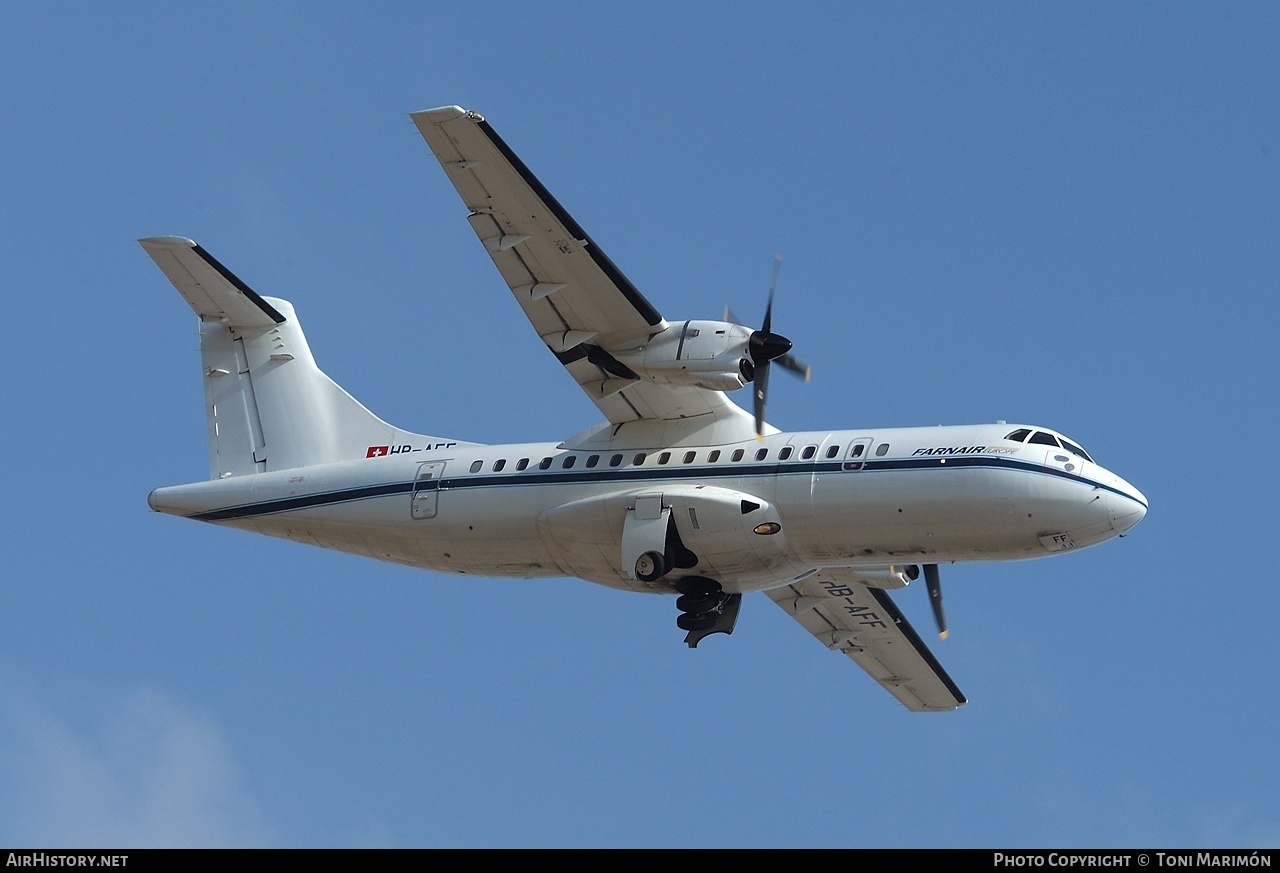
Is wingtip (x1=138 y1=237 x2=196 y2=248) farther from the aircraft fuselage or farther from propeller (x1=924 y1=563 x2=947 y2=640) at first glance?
propeller (x1=924 y1=563 x2=947 y2=640)

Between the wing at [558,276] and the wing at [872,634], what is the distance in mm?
3663

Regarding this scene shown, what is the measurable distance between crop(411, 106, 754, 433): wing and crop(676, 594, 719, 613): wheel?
222cm

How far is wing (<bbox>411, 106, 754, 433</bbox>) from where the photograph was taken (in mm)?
18750

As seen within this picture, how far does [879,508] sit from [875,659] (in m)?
6.23

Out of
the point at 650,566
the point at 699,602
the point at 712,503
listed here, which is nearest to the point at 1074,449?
the point at 712,503

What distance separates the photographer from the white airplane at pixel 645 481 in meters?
19.2

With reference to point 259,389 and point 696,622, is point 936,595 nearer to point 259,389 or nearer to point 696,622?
point 696,622

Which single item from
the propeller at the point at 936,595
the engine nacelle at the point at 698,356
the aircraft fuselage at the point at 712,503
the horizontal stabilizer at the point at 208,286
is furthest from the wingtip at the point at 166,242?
the propeller at the point at 936,595

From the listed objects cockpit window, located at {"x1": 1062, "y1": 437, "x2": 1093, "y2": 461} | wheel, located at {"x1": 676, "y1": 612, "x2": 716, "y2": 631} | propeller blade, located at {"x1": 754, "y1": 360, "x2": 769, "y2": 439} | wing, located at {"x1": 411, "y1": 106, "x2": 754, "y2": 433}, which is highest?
wing, located at {"x1": 411, "y1": 106, "x2": 754, "y2": 433}

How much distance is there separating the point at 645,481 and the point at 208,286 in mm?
7290

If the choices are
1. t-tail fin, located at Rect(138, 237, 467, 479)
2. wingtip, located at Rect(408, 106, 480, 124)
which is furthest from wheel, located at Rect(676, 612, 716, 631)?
wingtip, located at Rect(408, 106, 480, 124)

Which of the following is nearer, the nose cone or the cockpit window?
the nose cone
